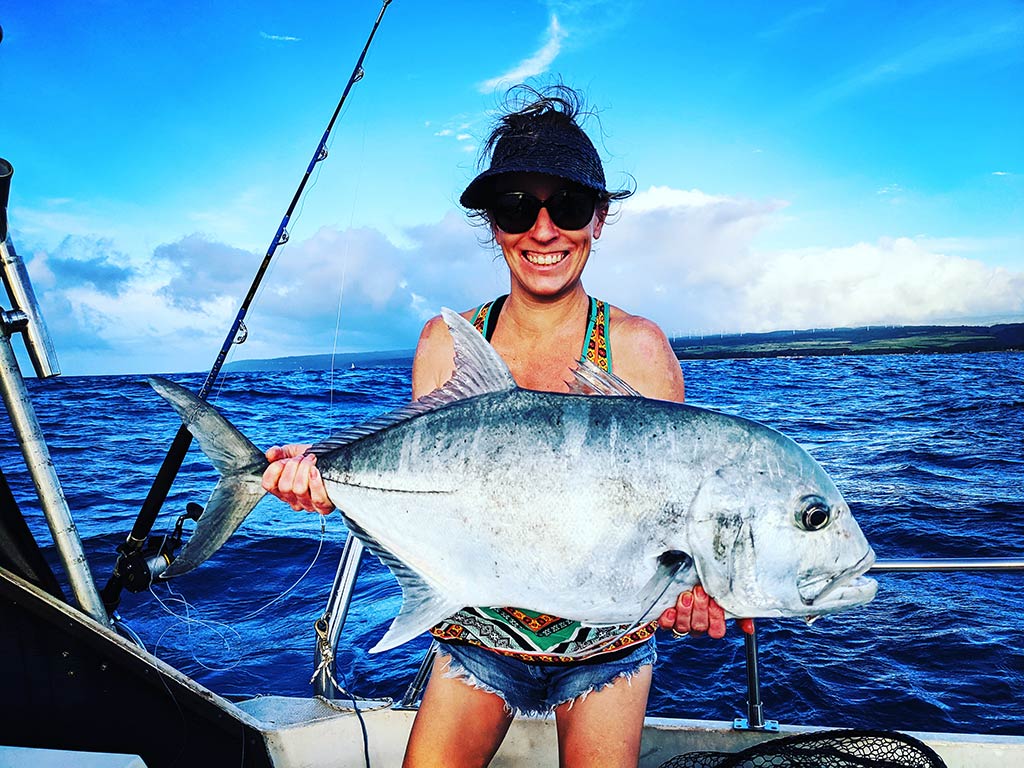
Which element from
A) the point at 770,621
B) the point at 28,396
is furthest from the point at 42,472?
the point at 770,621

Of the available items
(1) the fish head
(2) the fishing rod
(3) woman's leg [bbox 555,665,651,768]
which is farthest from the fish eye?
(2) the fishing rod

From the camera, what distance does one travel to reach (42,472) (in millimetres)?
2332

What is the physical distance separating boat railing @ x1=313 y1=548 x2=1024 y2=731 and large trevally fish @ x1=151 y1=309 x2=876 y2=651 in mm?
745

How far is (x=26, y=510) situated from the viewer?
1006 centimetres

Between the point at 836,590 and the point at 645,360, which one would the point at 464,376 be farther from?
the point at 836,590

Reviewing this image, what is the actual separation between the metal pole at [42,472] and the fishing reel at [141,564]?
A: 0.63ft

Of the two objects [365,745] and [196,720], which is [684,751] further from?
[196,720]

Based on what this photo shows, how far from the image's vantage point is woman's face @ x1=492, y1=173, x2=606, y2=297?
7.80 ft

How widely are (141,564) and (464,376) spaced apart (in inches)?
69.9

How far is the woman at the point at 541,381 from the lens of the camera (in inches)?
84.5

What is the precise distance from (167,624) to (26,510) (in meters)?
5.13

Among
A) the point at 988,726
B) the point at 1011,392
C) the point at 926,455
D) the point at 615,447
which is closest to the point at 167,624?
the point at 615,447

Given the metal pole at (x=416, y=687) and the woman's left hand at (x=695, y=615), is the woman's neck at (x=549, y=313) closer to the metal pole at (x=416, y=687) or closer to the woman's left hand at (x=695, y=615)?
the woman's left hand at (x=695, y=615)

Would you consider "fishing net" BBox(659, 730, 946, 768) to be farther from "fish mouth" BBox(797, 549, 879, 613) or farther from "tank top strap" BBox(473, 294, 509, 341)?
"tank top strap" BBox(473, 294, 509, 341)
